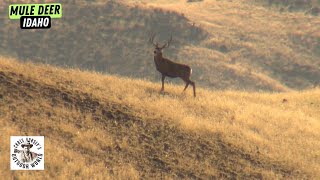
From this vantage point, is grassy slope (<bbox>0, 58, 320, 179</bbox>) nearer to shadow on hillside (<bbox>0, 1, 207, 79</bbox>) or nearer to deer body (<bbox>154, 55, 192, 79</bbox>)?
deer body (<bbox>154, 55, 192, 79</bbox>)

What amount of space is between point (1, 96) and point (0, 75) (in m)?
1.31

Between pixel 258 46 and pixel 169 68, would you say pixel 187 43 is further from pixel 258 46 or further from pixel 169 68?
pixel 169 68

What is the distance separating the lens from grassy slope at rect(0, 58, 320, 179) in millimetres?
15055

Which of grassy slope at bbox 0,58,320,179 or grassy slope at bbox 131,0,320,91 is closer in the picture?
grassy slope at bbox 0,58,320,179

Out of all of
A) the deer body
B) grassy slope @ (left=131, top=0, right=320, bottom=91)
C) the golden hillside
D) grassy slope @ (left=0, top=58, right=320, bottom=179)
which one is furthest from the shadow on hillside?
grassy slope @ (left=0, top=58, right=320, bottom=179)

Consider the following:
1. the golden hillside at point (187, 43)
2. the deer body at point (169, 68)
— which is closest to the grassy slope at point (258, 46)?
the golden hillside at point (187, 43)

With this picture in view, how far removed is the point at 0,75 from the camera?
17859 millimetres

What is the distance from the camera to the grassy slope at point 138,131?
49.4 feet

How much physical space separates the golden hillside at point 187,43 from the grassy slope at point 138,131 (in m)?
26.2

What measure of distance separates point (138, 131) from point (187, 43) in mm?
38895

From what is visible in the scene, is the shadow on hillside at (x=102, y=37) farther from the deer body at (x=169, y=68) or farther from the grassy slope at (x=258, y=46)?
the deer body at (x=169, y=68)

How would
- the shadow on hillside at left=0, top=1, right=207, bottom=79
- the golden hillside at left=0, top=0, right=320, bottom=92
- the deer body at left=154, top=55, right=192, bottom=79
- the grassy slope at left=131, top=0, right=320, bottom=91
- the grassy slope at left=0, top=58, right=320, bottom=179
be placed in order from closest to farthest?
the grassy slope at left=0, top=58, right=320, bottom=179
the deer body at left=154, top=55, right=192, bottom=79
the golden hillside at left=0, top=0, right=320, bottom=92
the grassy slope at left=131, top=0, right=320, bottom=91
the shadow on hillside at left=0, top=1, right=207, bottom=79

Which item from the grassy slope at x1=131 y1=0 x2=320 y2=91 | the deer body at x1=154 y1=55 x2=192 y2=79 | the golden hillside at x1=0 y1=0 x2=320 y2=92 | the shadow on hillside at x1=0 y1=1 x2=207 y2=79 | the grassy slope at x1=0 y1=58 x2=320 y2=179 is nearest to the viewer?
the grassy slope at x1=0 y1=58 x2=320 y2=179

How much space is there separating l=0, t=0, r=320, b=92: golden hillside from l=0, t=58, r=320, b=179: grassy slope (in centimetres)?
2621
